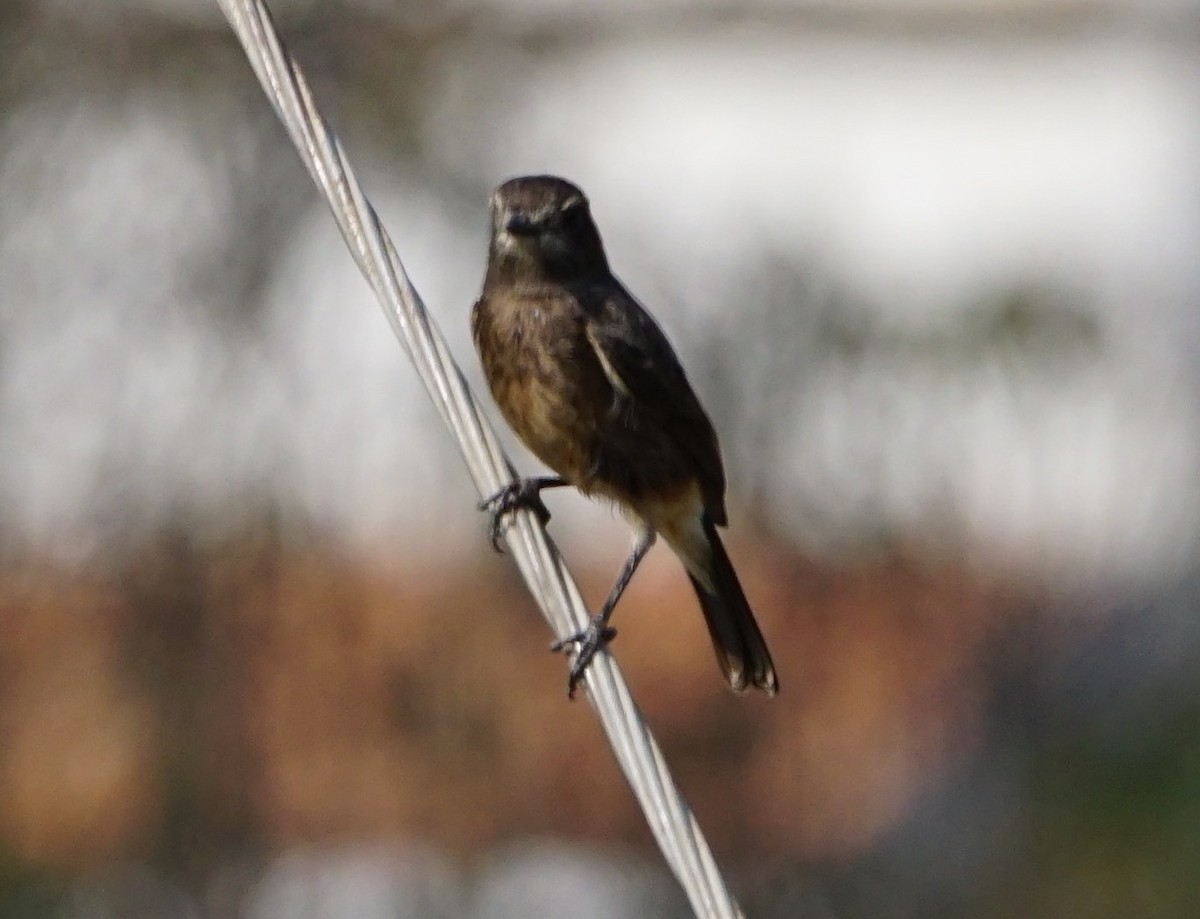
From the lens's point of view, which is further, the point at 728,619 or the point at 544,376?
the point at 728,619

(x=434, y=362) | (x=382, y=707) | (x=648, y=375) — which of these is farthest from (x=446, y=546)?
(x=434, y=362)

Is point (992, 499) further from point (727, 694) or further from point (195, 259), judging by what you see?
point (195, 259)

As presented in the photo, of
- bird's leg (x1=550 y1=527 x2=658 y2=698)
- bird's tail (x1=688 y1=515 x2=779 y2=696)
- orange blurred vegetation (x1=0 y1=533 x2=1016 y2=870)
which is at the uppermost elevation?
bird's leg (x1=550 y1=527 x2=658 y2=698)

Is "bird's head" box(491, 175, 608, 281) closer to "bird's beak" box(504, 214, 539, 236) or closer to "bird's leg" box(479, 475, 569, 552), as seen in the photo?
"bird's beak" box(504, 214, 539, 236)

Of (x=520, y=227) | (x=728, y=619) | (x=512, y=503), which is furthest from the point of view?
(x=728, y=619)

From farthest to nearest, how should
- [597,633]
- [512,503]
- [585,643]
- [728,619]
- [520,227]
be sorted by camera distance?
[728,619]
[520,227]
[512,503]
[597,633]
[585,643]

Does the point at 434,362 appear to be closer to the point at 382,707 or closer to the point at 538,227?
the point at 538,227

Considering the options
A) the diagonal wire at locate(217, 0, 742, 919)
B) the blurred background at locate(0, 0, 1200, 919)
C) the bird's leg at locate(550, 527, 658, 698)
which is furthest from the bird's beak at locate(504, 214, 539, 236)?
the blurred background at locate(0, 0, 1200, 919)
